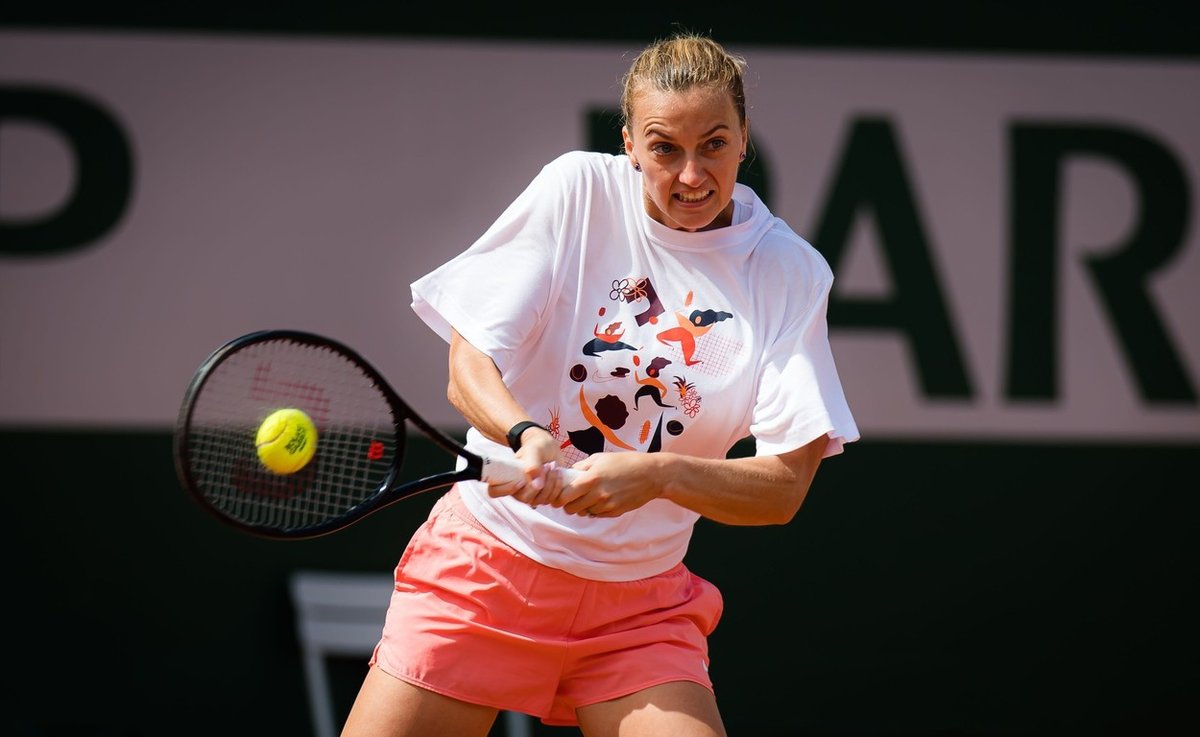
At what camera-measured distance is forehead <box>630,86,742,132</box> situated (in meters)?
2.52

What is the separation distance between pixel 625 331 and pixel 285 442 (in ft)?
1.96

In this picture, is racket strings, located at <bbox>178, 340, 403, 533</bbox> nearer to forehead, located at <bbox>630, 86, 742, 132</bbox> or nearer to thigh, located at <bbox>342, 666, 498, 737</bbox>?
thigh, located at <bbox>342, 666, 498, 737</bbox>

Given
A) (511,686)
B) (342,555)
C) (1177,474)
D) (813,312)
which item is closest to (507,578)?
(511,686)

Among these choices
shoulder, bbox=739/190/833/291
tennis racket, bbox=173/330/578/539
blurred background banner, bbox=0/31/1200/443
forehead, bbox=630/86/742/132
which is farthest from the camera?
blurred background banner, bbox=0/31/1200/443

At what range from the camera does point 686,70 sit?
254 cm

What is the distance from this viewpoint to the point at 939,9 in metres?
4.98

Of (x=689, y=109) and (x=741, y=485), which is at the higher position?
(x=689, y=109)

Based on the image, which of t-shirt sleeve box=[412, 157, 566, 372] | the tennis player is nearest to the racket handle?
the tennis player

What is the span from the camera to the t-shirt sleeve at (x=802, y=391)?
2555mm

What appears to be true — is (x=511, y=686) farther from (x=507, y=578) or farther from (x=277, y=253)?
(x=277, y=253)

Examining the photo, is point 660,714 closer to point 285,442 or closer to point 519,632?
point 519,632

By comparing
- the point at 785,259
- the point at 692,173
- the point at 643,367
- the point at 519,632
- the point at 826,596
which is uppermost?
the point at 692,173

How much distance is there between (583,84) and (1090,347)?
184 centimetres

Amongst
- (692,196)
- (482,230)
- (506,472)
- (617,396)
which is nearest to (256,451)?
Answer: (506,472)
